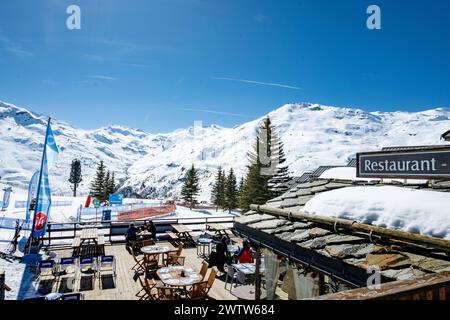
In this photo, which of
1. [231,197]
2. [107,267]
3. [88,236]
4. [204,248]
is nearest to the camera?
[107,267]

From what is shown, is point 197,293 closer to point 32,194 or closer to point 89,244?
point 89,244

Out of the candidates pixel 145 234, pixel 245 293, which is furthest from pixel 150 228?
pixel 245 293

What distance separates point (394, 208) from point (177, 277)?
591 centimetres

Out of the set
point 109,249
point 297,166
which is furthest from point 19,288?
point 297,166

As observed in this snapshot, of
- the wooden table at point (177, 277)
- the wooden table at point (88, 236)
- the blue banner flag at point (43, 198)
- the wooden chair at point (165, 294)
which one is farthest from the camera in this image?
the wooden table at point (88, 236)

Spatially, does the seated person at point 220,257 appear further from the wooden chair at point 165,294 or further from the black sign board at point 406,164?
the black sign board at point 406,164

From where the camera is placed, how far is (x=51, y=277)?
10062 mm

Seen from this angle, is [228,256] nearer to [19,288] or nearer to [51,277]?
[51,277]

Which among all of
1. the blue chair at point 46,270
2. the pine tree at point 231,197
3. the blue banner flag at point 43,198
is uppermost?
the blue banner flag at point 43,198

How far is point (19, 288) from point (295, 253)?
370 inches

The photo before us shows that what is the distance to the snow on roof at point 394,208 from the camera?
3109 millimetres

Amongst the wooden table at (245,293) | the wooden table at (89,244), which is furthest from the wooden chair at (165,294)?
the wooden table at (89,244)

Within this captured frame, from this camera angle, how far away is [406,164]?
3.49 metres

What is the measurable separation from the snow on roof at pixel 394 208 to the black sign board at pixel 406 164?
30 cm
